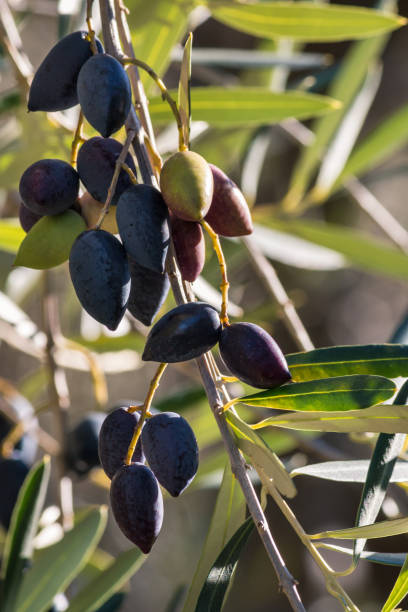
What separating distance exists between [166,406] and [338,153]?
0.50 m

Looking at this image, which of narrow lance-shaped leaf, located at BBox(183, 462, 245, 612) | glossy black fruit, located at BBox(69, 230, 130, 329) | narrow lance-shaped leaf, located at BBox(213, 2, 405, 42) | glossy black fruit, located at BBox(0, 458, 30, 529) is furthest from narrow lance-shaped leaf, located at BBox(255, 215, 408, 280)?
glossy black fruit, located at BBox(69, 230, 130, 329)

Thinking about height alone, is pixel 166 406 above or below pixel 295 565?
above

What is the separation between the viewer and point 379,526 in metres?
0.52

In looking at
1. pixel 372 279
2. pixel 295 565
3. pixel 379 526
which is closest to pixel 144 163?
pixel 379 526

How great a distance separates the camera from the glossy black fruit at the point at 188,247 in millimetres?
504

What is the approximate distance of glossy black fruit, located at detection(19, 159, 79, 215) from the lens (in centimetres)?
52

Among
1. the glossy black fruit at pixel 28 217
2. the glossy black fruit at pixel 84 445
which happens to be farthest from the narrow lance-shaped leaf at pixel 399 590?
the glossy black fruit at pixel 84 445

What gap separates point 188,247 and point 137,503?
16cm

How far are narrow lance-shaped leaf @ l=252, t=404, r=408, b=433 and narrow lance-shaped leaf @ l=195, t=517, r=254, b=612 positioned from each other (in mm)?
98

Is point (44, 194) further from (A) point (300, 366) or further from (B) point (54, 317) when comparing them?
(B) point (54, 317)

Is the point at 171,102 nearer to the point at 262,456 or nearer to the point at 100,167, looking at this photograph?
the point at 100,167

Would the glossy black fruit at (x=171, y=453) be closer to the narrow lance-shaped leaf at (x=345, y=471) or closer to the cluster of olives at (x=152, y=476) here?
the cluster of olives at (x=152, y=476)

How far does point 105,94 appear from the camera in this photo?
1.59ft

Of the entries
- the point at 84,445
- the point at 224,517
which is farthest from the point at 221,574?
the point at 84,445
